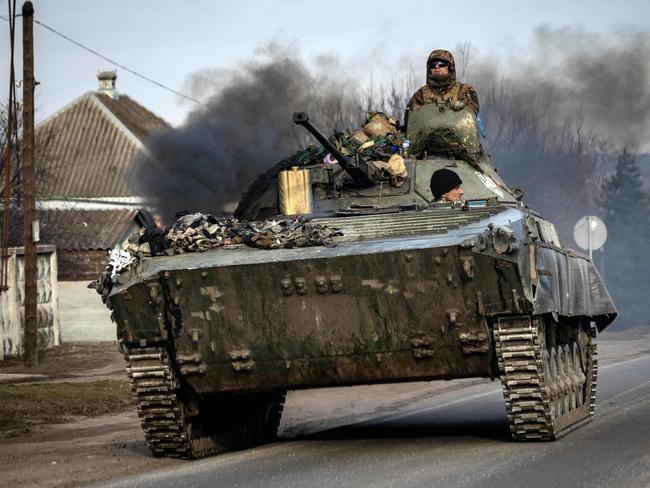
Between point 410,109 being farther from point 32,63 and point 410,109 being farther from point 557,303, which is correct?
point 32,63

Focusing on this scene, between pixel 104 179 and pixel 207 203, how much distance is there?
109 ft

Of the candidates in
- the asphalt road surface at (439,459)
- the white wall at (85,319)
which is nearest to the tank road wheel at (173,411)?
the asphalt road surface at (439,459)

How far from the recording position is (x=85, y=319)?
112 feet

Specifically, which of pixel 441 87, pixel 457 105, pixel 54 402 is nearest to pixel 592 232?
pixel 54 402

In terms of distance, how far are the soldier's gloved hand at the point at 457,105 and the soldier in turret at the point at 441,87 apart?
0.26 m

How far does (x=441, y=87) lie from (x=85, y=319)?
19.2 meters

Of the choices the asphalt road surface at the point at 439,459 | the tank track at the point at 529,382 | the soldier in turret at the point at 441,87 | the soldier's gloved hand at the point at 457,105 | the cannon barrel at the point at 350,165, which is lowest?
the asphalt road surface at the point at 439,459

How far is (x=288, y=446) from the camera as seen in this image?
13.1 meters

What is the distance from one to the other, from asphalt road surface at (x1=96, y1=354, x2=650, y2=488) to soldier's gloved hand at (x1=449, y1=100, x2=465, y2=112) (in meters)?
3.23

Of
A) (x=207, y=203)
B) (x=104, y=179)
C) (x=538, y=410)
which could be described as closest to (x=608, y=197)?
(x=104, y=179)

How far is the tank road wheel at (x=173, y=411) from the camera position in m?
11.8

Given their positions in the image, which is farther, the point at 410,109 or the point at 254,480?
the point at 410,109

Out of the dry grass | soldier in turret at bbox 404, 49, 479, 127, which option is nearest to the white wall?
the dry grass

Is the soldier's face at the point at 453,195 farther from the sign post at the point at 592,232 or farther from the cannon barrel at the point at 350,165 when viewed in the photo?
the sign post at the point at 592,232
